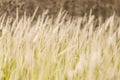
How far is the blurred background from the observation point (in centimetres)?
399

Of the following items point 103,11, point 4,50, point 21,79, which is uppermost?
point 103,11

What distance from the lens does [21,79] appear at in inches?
60.5

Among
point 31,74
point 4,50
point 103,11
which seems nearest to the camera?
point 31,74

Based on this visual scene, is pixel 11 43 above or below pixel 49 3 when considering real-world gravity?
below

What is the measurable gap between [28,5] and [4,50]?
2.44 metres

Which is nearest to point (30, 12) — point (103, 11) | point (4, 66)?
point (103, 11)

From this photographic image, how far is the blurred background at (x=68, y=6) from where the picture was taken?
3.99m

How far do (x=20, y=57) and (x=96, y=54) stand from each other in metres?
0.45

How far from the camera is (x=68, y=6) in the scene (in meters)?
4.12

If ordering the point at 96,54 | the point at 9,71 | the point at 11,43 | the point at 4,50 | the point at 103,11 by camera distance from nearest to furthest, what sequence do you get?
the point at 96,54
the point at 9,71
the point at 4,50
the point at 11,43
the point at 103,11

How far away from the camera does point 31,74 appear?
1489 mm

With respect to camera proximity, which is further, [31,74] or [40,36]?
[40,36]

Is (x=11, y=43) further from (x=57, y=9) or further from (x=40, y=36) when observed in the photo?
(x=57, y=9)

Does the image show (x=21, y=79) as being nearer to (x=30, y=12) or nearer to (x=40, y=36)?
(x=40, y=36)
